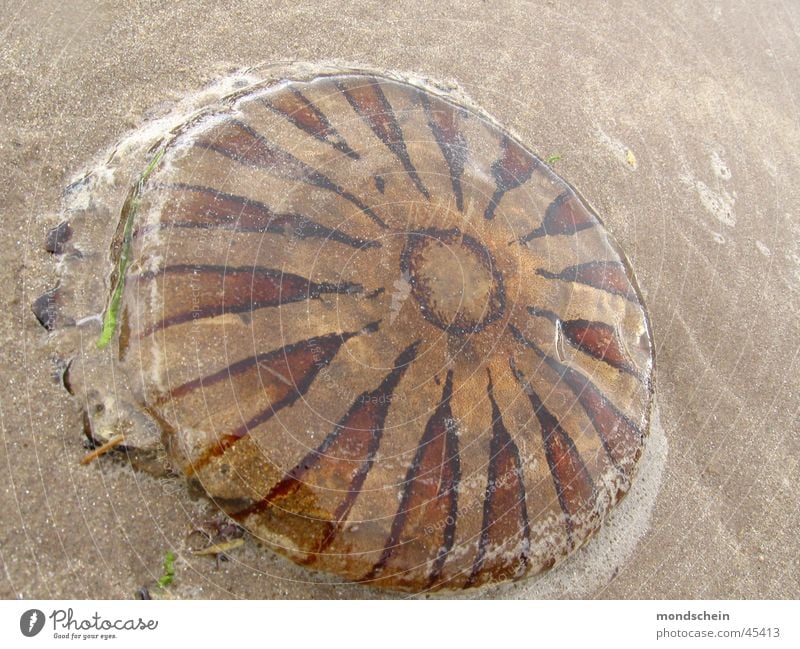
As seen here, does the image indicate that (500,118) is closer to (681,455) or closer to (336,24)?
(336,24)

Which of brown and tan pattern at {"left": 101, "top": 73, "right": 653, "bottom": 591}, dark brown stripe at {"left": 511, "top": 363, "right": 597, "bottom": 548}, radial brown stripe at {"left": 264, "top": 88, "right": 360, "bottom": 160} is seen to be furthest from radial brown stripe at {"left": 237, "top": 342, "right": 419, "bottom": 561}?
radial brown stripe at {"left": 264, "top": 88, "right": 360, "bottom": 160}

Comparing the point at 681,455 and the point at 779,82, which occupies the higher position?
the point at 779,82

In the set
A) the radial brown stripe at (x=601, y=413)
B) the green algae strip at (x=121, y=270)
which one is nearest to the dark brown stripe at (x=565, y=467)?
the radial brown stripe at (x=601, y=413)

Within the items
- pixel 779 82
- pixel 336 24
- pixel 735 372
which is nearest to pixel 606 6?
pixel 779 82

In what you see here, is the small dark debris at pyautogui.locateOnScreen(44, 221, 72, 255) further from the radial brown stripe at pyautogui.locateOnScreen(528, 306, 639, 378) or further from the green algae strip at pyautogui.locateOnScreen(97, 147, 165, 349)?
the radial brown stripe at pyautogui.locateOnScreen(528, 306, 639, 378)

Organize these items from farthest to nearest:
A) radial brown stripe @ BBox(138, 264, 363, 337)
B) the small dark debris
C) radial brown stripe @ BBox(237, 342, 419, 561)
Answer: the small dark debris < radial brown stripe @ BBox(138, 264, 363, 337) < radial brown stripe @ BBox(237, 342, 419, 561)
